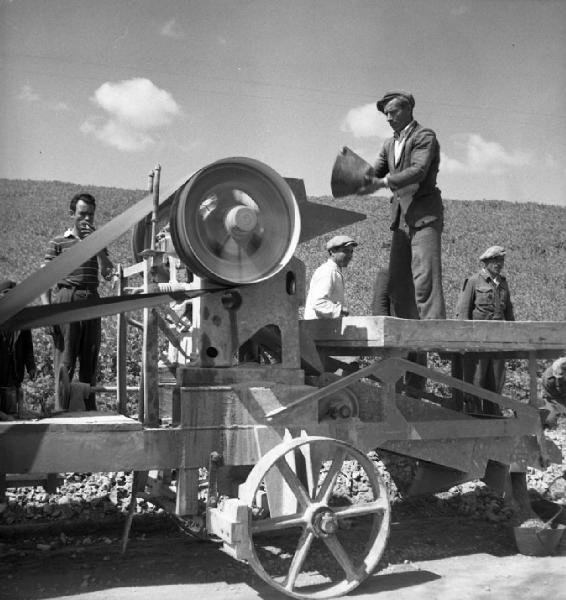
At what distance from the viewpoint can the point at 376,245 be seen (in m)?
27.7

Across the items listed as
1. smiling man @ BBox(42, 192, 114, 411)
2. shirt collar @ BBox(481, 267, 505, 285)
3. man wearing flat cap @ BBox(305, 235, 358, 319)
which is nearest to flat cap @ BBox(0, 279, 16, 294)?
smiling man @ BBox(42, 192, 114, 411)

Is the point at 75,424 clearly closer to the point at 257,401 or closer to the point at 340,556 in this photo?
the point at 257,401

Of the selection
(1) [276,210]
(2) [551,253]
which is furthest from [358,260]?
(1) [276,210]

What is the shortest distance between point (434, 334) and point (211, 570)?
7.52 ft

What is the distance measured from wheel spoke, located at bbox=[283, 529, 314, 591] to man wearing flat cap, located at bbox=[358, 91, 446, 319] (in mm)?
2136

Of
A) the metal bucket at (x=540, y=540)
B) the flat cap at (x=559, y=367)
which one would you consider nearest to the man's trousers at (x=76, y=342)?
the metal bucket at (x=540, y=540)

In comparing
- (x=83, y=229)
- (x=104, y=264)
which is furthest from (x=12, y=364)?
(x=83, y=229)

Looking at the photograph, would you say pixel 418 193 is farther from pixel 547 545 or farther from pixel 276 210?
pixel 547 545

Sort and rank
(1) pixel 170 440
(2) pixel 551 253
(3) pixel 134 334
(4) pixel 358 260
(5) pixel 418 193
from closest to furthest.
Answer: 1. (1) pixel 170 440
2. (5) pixel 418 193
3. (3) pixel 134 334
4. (4) pixel 358 260
5. (2) pixel 551 253

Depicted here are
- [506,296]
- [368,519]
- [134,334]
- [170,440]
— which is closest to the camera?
[170,440]

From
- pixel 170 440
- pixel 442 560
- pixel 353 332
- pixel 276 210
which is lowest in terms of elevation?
pixel 442 560

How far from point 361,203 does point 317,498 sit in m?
32.4

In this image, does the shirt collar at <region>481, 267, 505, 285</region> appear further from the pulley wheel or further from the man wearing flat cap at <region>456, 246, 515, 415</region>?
the pulley wheel

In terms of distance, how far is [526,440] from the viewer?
19.6 ft
